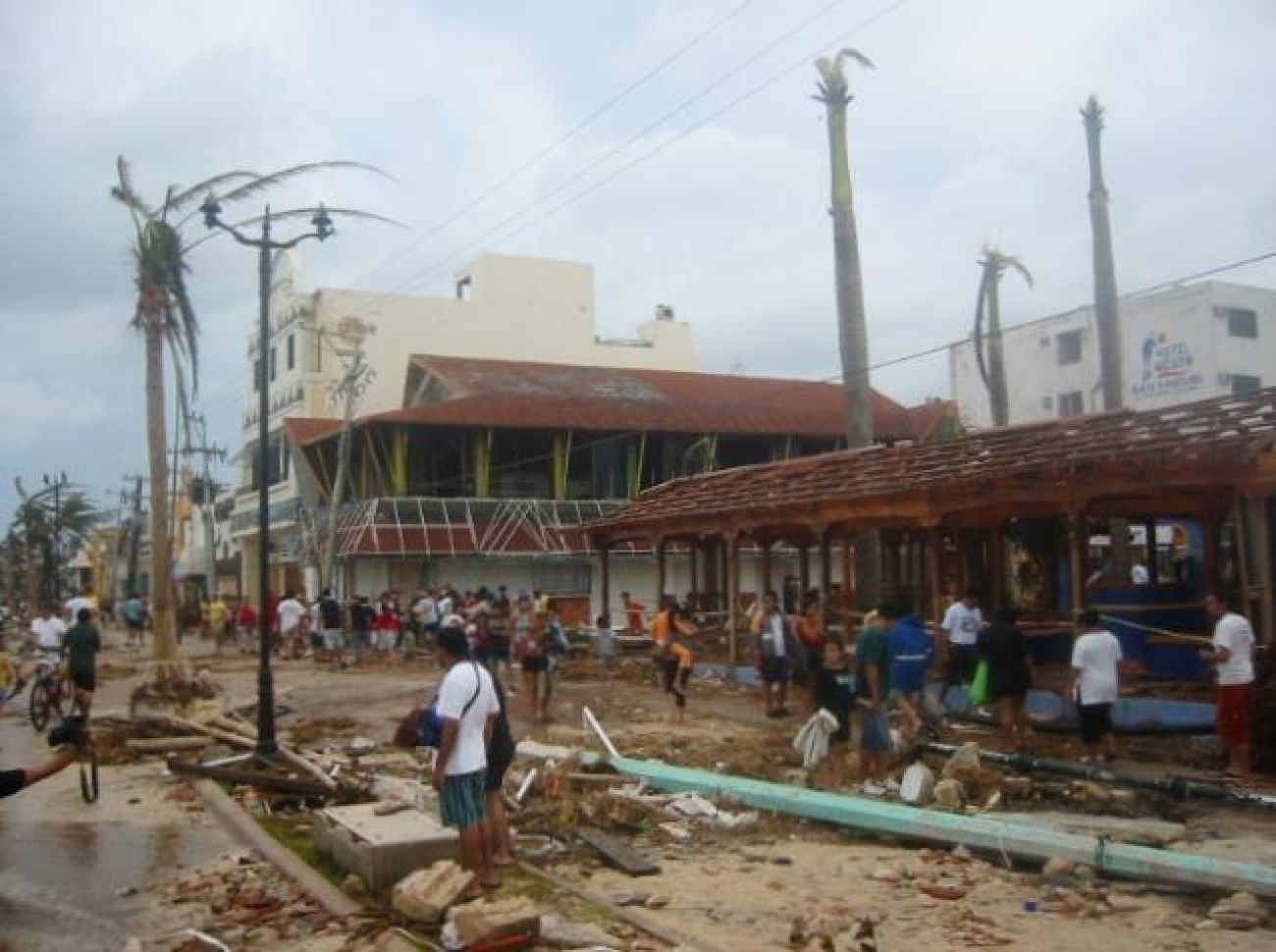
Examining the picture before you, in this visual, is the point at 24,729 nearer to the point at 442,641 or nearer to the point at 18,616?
the point at 442,641

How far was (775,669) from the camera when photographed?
55.2 feet

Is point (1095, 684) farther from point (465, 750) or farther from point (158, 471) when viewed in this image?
point (158, 471)

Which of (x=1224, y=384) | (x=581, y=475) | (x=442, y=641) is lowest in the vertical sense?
(x=442, y=641)

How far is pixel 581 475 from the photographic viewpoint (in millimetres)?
39844

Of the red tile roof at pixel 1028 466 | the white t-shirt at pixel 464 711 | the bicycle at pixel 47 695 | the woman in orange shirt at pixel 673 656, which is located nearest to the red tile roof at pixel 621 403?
the red tile roof at pixel 1028 466

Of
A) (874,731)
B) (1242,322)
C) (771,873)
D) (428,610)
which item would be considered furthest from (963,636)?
(1242,322)

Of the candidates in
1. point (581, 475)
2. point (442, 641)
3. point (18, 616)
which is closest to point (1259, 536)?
point (442, 641)

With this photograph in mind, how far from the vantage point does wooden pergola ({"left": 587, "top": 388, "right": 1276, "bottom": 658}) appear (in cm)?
1379

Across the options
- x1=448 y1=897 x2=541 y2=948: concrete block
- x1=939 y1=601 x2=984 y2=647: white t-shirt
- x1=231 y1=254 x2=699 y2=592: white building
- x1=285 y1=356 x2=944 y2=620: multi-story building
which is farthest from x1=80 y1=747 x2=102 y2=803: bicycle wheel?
x1=231 y1=254 x2=699 y2=592: white building

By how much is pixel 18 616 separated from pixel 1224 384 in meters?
49.4

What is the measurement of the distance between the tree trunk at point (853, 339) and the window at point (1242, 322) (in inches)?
1137

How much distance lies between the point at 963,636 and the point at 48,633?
14204mm

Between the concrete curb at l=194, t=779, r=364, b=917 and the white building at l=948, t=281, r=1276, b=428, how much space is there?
38.2 metres

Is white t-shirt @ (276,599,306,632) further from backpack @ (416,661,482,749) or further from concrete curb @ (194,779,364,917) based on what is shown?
backpack @ (416,661,482,749)
